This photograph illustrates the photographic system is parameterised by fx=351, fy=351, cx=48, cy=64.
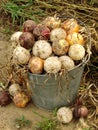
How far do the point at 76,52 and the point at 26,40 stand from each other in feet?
1.21

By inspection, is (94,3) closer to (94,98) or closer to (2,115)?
(94,98)

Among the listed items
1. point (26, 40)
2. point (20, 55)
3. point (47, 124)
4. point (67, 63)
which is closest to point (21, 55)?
point (20, 55)

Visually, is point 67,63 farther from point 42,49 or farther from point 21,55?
point 21,55

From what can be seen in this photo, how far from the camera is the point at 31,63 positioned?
251 centimetres

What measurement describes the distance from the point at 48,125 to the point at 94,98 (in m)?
0.46

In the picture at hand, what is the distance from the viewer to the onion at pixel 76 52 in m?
2.53

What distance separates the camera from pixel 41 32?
2.57 metres

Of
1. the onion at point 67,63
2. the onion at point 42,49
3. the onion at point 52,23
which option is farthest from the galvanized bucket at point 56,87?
the onion at point 52,23

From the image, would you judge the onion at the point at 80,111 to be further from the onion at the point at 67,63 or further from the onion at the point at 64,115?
the onion at the point at 67,63

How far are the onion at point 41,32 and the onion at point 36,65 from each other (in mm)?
168

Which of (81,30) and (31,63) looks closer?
(31,63)

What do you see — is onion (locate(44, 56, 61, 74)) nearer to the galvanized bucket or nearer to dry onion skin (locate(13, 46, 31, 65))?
the galvanized bucket

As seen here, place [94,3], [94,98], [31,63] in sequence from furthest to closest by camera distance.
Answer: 1. [94,3]
2. [94,98]
3. [31,63]

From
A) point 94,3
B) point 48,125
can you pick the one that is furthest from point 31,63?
point 94,3
